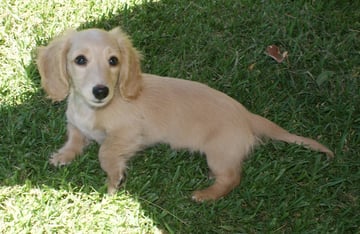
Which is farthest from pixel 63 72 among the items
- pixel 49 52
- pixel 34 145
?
pixel 34 145

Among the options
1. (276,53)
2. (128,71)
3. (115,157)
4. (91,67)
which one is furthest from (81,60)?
(276,53)

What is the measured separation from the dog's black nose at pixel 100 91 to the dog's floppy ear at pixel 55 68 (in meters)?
0.27

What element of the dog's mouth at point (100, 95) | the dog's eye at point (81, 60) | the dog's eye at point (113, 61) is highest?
the dog's eye at point (81, 60)

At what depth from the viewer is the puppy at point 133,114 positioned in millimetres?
2945

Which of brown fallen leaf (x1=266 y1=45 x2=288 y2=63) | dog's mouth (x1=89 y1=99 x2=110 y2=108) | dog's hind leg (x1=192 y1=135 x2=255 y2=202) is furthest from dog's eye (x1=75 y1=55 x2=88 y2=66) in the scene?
brown fallen leaf (x1=266 y1=45 x2=288 y2=63)

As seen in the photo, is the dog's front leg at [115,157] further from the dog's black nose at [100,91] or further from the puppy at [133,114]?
the dog's black nose at [100,91]

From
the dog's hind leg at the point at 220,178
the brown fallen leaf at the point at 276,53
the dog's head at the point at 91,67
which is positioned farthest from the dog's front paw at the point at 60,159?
the brown fallen leaf at the point at 276,53

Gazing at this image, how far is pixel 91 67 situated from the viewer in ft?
9.39

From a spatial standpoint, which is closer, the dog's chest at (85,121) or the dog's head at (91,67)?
the dog's head at (91,67)

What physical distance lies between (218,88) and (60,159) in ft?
4.28

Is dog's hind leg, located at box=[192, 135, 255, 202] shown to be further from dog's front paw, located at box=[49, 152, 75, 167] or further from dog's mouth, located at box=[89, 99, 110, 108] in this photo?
dog's front paw, located at box=[49, 152, 75, 167]

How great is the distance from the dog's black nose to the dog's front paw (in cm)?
53

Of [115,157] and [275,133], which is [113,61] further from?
[275,133]

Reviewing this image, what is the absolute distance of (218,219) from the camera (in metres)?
2.94
